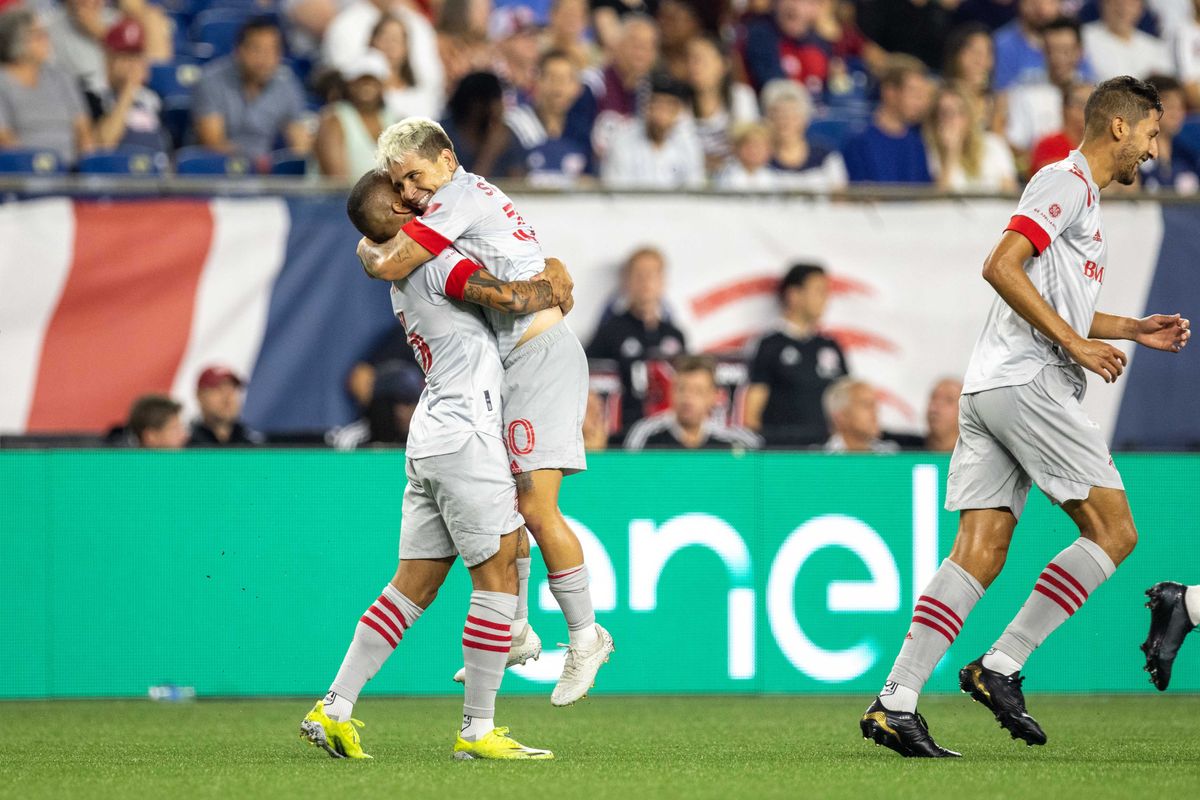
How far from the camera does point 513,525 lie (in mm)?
5926

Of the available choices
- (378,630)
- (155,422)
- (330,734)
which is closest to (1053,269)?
(378,630)

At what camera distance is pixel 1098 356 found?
5777 mm

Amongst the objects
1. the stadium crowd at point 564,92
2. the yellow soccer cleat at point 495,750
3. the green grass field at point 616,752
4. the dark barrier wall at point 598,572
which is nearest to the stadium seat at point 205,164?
the stadium crowd at point 564,92

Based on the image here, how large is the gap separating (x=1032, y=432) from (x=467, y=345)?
1.90 m

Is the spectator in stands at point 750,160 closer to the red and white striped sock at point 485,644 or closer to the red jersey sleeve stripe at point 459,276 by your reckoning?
the red jersey sleeve stripe at point 459,276

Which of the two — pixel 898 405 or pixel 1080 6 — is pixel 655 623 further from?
pixel 1080 6

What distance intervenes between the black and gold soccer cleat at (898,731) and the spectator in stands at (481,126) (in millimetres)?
5640

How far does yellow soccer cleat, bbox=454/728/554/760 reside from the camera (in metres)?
5.95

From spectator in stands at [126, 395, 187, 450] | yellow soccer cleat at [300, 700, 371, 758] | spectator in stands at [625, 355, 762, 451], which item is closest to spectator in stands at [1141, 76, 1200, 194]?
spectator in stands at [625, 355, 762, 451]

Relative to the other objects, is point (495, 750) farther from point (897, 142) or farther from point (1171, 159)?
point (1171, 159)

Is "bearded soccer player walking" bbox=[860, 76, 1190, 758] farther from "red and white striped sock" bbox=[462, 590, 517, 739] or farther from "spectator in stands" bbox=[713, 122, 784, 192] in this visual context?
"spectator in stands" bbox=[713, 122, 784, 192]

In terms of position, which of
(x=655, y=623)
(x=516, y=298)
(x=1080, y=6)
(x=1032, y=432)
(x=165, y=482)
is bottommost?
(x=655, y=623)

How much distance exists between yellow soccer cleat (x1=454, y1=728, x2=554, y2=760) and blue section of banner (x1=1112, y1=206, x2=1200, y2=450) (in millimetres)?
5758

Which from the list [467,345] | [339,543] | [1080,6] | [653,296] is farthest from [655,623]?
[1080,6]
